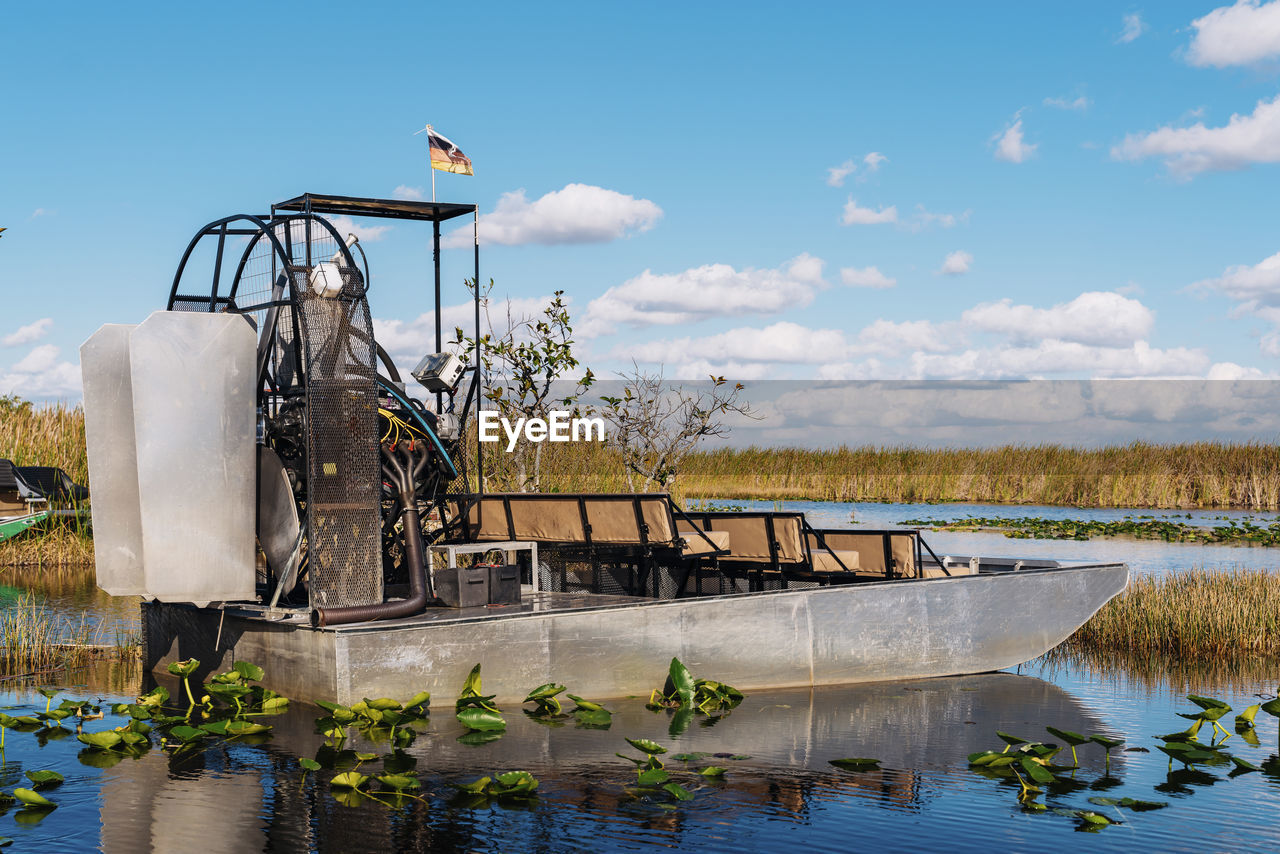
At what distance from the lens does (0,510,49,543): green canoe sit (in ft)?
68.5

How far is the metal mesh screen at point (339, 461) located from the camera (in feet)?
31.3

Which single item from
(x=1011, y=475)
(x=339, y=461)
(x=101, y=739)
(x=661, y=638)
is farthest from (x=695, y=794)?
(x=1011, y=475)

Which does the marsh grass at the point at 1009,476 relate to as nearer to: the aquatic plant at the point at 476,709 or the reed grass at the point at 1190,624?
the reed grass at the point at 1190,624

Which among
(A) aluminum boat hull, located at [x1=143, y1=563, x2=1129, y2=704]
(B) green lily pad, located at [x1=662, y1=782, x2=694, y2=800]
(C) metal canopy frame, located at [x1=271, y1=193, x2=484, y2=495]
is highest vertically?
(C) metal canopy frame, located at [x1=271, y1=193, x2=484, y2=495]

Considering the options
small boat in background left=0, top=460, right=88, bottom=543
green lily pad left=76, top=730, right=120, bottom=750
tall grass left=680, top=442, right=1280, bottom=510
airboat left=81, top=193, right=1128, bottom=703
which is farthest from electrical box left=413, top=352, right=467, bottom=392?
tall grass left=680, top=442, right=1280, bottom=510

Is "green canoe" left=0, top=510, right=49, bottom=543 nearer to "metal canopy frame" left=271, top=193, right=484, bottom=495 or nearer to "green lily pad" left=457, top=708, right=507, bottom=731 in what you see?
"metal canopy frame" left=271, top=193, right=484, bottom=495

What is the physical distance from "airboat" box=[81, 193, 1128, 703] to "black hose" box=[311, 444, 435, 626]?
0.7 inches

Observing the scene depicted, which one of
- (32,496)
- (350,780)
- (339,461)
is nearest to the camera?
(350,780)

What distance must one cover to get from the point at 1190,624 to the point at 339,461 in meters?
8.50

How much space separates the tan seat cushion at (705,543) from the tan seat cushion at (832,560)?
0.88 meters

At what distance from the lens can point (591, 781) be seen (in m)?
7.44

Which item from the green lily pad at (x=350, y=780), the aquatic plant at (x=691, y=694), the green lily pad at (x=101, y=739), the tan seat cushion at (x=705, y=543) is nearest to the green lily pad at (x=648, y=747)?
the green lily pad at (x=350, y=780)

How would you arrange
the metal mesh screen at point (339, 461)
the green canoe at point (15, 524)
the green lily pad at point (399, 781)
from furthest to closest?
1. the green canoe at point (15, 524)
2. the metal mesh screen at point (339, 461)
3. the green lily pad at point (399, 781)

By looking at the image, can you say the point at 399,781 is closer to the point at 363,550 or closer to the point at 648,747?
the point at 648,747
